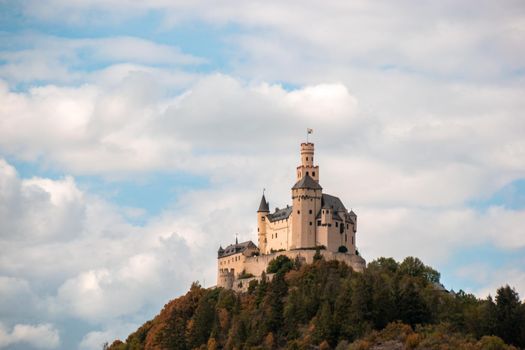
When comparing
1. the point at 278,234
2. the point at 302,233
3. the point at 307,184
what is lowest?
the point at 302,233

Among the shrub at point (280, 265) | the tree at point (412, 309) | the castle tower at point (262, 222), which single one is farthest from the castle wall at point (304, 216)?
the tree at point (412, 309)

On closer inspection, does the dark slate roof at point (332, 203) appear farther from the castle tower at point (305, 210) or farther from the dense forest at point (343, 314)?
the dense forest at point (343, 314)

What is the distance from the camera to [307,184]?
559 ft

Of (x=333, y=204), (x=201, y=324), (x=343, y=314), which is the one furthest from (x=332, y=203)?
(x=343, y=314)

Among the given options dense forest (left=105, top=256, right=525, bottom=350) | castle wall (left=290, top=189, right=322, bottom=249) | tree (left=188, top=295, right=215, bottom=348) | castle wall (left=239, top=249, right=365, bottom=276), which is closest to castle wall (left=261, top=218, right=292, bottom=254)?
castle wall (left=290, top=189, right=322, bottom=249)

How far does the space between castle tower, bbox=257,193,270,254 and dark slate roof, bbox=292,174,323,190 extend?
28.2ft

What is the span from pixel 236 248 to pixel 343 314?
3709 cm

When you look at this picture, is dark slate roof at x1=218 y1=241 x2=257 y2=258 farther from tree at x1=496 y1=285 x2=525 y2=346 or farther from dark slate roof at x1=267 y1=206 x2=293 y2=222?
tree at x1=496 y1=285 x2=525 y2=346

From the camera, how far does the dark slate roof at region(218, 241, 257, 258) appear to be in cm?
17675

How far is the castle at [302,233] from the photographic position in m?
167

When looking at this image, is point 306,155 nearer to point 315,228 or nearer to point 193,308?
point 315,228

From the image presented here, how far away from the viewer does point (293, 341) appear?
146000mm

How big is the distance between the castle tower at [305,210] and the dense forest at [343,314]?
3.67 metres

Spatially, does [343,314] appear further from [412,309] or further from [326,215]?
[326,215]
